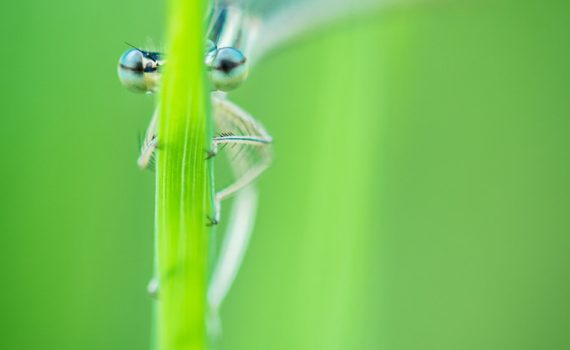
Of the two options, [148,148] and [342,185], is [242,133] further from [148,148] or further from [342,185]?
[342,185]

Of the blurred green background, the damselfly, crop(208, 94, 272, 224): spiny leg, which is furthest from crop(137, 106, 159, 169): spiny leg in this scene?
the blurred green background

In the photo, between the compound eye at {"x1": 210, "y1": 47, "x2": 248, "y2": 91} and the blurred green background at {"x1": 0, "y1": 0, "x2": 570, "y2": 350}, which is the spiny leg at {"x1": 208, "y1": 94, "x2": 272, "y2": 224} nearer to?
the compound eye at {"x1": 210, "y1": 47, "x2": 248, "y2": 91}

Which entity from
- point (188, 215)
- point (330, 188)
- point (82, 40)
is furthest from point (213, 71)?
point (82, 40)

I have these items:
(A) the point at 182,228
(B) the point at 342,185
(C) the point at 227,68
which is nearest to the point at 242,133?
(C) the point at 227,68

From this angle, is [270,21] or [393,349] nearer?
[270,21]

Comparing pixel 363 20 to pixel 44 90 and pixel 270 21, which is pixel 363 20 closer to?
pixel 270 21

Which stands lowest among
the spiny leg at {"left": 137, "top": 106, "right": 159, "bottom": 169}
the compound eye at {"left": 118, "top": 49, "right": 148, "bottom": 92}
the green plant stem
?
the green plant stem

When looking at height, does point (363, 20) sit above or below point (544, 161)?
above
